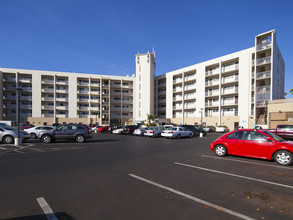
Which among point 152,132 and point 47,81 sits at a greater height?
point 47,81

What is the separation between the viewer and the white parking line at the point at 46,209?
2986mm

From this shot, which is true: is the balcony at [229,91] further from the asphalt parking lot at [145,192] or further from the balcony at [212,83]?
the asphalt parking lot at [145,192]

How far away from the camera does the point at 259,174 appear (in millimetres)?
5555

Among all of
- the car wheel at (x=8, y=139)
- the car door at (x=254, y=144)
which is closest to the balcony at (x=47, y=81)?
the car wheel at (x=8, y=139)

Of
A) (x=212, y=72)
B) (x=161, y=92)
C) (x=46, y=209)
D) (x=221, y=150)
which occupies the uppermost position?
(x=212, y=72)

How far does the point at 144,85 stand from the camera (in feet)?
164

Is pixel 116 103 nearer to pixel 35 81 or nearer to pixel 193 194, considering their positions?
pixel 35 81

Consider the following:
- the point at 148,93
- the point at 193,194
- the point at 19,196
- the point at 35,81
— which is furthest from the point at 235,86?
the point at 35,81

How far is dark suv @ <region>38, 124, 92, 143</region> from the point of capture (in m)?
13.8

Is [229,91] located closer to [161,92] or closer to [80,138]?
[161,92]

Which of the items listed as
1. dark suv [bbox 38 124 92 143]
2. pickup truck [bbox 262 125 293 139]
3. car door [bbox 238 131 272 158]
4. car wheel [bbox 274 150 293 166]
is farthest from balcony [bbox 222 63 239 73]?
dark suv [bbox 38 124 92 143]

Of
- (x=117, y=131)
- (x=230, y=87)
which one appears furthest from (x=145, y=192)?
(x=230, y=87)

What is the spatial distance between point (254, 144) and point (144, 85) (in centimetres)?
4390

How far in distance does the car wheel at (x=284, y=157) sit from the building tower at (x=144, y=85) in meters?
42.7
